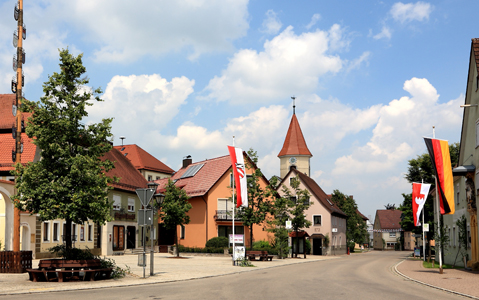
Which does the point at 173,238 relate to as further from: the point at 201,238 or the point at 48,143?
the point at 48,143

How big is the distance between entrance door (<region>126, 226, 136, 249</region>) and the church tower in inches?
1772

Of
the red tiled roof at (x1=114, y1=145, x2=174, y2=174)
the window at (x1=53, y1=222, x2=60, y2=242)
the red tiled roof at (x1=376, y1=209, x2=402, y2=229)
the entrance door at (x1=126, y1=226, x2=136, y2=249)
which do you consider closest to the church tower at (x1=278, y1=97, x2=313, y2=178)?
the red tiled roof at (x1=114, y1=145, x2=174, y2=174)

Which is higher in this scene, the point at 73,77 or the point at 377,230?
the point at 73,77

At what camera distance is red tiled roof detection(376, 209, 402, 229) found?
414ft

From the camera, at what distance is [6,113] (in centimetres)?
3978

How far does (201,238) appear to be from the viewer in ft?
173

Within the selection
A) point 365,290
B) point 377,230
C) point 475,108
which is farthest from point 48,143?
point 377,230

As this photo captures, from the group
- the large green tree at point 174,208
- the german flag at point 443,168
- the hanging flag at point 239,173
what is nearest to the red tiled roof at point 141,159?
the large green tree at point 174,208

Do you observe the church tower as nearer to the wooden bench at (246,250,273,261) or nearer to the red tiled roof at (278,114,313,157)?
the red tiled roof at (278,114,313,157)

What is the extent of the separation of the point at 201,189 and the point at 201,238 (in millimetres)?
5171

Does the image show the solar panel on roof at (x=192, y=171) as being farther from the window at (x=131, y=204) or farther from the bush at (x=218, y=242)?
the bush at (x=218, y=242)

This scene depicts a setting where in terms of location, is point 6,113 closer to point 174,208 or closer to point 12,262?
point 174,208

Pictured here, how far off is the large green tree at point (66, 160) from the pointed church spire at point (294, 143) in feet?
239

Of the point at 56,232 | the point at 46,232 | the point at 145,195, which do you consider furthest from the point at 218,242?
the point at 145,195
